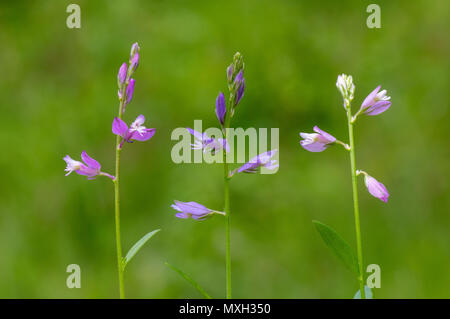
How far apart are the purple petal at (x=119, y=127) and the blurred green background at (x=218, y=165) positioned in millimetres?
829

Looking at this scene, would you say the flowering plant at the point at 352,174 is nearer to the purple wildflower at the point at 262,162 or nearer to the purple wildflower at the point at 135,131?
the purple wildflower at the point at 262,162

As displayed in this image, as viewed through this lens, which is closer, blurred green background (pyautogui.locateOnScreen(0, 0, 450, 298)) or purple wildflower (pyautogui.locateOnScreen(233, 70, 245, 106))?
purple wildflower (pyautogui.locateOnScreen(233, 70, 245, 106))

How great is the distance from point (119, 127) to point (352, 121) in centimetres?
28

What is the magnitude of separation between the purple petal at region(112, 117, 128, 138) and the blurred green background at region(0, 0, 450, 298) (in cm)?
83

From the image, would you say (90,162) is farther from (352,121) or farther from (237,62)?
(352,121)

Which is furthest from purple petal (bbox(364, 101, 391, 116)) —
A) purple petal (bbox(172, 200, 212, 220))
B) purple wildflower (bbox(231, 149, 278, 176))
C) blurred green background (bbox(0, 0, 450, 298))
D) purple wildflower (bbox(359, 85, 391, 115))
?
blurred green background (bbox(0, 0, 450, 298))

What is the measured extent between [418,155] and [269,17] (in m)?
0.61

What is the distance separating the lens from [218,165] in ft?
5.11

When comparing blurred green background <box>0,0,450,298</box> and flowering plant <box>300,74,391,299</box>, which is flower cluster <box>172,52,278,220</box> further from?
blurred green background <box>0,0,450,298</box>

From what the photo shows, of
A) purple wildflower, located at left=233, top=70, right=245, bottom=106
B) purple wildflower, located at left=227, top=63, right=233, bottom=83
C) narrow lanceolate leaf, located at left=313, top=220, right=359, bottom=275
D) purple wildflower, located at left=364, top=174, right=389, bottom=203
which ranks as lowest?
narrow lanceolate leaf, located at left=313, top=220, right=359, bottom=275

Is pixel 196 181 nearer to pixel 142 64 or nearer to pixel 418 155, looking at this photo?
pixel 142 64

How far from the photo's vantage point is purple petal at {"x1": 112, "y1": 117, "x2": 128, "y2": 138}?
2.08 feet

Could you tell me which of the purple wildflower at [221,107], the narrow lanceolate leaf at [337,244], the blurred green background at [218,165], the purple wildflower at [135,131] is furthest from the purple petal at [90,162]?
the blurred green background at [218,165]

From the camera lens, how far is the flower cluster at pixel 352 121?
667 millimetres
